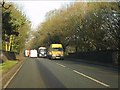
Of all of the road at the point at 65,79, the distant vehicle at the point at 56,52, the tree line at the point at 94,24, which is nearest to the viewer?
the road at the point at 65,79

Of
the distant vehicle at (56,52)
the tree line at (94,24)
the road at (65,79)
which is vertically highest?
the tree line at (94,24)

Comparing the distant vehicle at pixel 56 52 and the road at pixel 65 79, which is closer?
the road at pixel 65 79

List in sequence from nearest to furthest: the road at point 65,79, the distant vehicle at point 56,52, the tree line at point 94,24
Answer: the road at point 65,79 < the tree line at point 94,24 < the distant vehicle at point 56,52

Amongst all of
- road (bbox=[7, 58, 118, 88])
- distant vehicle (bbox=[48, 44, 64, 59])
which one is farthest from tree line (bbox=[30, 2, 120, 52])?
road (bbox=[7, 58, 118, 88])

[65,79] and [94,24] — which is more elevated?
[94,24]

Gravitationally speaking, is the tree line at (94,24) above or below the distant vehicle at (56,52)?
above

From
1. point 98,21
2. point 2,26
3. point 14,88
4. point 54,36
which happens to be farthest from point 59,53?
point 14,88

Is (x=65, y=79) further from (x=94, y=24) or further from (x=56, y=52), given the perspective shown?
(x=56, y=52)

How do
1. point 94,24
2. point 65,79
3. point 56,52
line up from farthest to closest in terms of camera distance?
point 56,52 < point 94,24 < point 65,79

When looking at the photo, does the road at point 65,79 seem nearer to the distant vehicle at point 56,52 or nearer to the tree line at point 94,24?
the tree line at point 94,24

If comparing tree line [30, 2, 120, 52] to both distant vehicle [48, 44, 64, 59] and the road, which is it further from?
the road

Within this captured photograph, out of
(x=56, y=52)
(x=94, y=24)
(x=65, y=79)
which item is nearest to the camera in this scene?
(x=65, y=79)

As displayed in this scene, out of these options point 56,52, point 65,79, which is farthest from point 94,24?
point 65,79

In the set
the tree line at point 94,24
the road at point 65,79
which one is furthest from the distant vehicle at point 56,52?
the road at point 65,79
